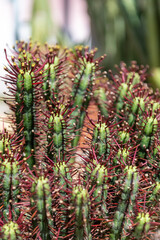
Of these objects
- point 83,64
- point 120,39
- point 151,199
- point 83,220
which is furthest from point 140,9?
point 83,220

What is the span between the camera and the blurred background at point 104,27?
421 centimetres

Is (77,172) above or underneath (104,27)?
underneath

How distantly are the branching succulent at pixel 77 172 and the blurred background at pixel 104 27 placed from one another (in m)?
0.58

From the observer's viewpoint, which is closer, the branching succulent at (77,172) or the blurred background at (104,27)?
the branching succulent at (77,172)

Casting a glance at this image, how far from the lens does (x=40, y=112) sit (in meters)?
1.76

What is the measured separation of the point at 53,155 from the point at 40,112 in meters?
0.26

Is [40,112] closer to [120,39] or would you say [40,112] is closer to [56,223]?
[56,223]

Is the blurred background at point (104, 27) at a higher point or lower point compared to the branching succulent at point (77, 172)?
higher

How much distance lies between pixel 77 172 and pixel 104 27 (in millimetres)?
5168

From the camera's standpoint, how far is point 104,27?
6355 millimetres

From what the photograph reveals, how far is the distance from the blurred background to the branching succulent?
576 millimetres

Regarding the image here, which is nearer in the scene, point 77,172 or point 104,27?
point 77,172

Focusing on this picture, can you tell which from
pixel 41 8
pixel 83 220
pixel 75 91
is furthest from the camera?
pixel 41 8

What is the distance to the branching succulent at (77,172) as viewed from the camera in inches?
50.0
